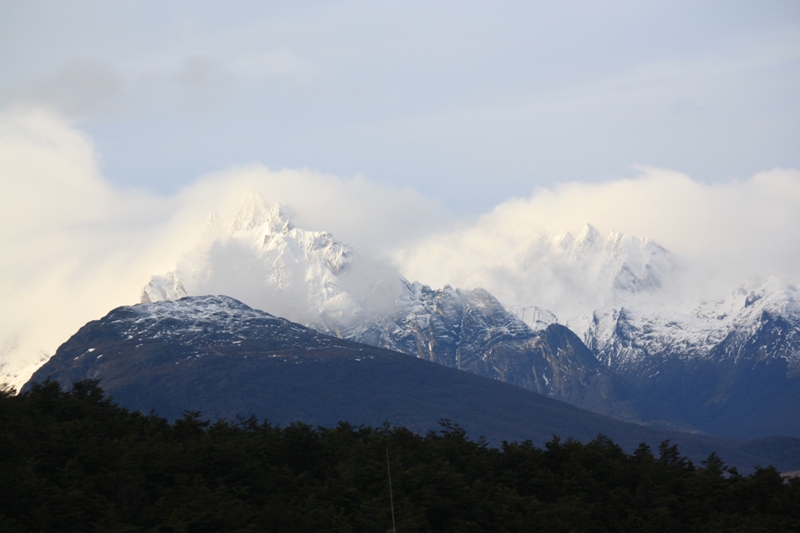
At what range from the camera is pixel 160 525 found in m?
109

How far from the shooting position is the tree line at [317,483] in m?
115

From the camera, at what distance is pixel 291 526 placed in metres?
118

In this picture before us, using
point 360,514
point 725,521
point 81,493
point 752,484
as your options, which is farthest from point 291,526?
point 752,484

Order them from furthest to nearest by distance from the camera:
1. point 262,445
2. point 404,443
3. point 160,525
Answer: point 404,443 → point 262,445 → point 160,525

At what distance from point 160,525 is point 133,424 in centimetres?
5133

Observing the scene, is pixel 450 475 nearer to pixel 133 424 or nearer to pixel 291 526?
pixel 291 526

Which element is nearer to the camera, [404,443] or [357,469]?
[357,469]

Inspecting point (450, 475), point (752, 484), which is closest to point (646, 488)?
point (752, 484)

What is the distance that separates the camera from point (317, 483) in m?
141

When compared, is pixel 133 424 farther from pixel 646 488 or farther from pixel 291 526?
pixel 646 488

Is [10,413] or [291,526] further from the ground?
[10,413]

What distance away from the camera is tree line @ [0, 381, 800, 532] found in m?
115

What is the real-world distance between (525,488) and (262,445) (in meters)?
36.7

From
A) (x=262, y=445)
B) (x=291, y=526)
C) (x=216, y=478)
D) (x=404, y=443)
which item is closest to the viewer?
(x=291, y=526)
